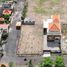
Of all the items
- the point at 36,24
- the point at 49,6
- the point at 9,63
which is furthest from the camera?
the point at 49,6

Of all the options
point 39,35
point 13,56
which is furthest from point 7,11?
point 13,56

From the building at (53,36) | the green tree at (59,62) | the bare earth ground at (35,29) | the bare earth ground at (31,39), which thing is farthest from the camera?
the building at (53,36)

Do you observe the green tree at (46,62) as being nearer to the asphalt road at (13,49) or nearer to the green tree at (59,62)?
the green tree at (59,62)

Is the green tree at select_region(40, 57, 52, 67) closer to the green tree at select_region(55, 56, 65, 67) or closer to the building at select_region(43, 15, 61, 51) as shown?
the green tree at select_region(55, 56, 65, 67)

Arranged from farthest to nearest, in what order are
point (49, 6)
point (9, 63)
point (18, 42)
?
point (49, 6) < point (18, 42) < point (9, 63)

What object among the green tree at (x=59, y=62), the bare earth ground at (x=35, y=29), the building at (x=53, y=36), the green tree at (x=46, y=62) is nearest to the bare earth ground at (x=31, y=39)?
the bare earth ground at (x=35, y=29)

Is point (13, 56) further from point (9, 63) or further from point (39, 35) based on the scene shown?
point (39, 35)

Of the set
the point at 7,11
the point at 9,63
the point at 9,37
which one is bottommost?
the point at 9,63

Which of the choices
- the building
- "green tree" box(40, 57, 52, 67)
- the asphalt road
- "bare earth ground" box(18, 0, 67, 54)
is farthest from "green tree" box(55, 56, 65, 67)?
the building
